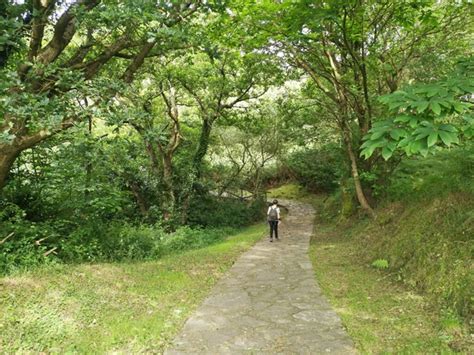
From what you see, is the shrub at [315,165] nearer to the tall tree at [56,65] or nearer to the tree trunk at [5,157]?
the tall tree at [56,65]

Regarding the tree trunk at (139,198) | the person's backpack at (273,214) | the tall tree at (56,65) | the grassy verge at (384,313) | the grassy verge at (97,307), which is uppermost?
the tall tree at (56,65)

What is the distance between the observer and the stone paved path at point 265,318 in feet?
13.6

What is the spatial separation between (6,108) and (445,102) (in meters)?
5.26

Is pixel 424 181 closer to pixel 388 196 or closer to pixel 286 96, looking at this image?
pixel 388 196

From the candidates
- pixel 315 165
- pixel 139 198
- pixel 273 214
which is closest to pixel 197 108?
pixel 139 198

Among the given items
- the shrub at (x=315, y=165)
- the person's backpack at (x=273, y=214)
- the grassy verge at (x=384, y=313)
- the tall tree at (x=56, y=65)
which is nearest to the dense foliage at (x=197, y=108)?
Result: the tall tree at (x=56, y=65)

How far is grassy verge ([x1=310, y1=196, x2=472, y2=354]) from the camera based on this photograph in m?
4.08

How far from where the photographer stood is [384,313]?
5.06 m

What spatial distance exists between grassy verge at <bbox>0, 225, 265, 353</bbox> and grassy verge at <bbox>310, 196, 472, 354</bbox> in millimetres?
2278

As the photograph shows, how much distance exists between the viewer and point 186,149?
17.2 metres

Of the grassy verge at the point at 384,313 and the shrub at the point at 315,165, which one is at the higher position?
the shrub at the point at 315,165

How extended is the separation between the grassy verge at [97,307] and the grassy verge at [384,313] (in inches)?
89.7

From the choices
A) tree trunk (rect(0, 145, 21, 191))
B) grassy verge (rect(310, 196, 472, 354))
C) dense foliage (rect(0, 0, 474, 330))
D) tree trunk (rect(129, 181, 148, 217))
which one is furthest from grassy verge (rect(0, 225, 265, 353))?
tree trunk (rect(129, 181, 148, 217))

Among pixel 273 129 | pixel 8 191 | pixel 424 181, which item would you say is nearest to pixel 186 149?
pixel 273 129
